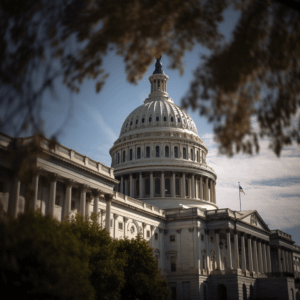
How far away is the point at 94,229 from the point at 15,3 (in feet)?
110

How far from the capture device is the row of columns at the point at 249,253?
81500mm

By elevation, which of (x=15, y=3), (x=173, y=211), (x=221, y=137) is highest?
(x=173, y=211)

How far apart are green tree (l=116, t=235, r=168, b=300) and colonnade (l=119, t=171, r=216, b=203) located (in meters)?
48.6

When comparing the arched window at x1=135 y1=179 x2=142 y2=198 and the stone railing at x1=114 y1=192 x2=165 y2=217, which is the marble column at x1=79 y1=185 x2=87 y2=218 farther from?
the arched window at x1=135 y1=179 x2=142 y2=198

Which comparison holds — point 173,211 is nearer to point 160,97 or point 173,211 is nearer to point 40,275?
point 160,97

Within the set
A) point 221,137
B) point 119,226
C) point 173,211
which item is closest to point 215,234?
point 173,211

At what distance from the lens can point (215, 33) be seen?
33.6 ft

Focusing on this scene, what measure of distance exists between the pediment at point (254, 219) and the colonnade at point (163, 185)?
14414 millimetres

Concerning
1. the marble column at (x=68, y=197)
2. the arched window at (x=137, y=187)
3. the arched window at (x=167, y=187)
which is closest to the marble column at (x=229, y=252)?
the arched window at (x=167, y=187)

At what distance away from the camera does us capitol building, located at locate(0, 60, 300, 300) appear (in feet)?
164

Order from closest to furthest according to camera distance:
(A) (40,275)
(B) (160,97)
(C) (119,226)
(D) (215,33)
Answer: (D) (215,33) → (A) (40,275) → (C) (119,226) → (B) (160,97)

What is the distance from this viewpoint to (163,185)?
330ft

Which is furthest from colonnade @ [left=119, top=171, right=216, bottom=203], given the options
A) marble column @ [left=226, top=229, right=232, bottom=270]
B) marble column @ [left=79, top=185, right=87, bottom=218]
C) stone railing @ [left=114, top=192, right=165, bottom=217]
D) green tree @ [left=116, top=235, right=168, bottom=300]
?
green tree @ [left=116, top=235, right=168, bottom=300]

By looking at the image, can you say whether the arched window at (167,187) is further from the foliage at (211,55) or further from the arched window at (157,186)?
the foliage at (211,55)
